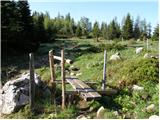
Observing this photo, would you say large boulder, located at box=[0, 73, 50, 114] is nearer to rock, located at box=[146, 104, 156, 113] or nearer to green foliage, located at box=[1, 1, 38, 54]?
rock, located at box=[146, 104, 156, 113]

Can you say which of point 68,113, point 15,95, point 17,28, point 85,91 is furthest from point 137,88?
point 17,28

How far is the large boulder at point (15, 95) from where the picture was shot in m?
14.5

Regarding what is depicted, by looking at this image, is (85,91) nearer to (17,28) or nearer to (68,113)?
(68,113)

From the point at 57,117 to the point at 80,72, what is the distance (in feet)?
26.8

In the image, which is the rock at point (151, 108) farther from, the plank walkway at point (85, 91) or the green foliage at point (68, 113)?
the green foliage at point (68, 113)

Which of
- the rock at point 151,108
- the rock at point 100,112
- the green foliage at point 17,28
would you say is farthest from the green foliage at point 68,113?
the green foliage at point 17,28

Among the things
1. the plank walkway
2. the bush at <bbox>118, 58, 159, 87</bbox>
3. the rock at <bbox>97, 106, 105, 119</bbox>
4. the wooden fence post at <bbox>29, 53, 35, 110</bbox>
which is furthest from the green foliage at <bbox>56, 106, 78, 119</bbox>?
the bush at <bbox>118, 58, 159, 87</bbox>

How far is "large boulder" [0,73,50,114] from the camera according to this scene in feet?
47.6

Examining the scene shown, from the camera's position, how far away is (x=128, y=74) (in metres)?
17.3

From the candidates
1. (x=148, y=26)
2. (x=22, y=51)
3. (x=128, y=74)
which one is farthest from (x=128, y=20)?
(x=128, y=74)

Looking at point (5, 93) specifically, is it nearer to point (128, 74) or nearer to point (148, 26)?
point (128, 74)

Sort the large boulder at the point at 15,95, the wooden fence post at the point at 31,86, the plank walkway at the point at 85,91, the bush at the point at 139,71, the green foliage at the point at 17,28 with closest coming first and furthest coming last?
1. the plank walkway at the point at 85,91
2. the wooden fence post at the point at 31,86
3. the large boulder at the point at 15,95
4. the bush at the point at 139,71
5. the green foliage at the point at 17,28

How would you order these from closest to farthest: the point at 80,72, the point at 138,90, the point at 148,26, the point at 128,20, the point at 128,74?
the point at 138,90 → the point at 128,74 → the point at 80,72 → the point at 128,20 → the point at 148,26

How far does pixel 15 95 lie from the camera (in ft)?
48.1
